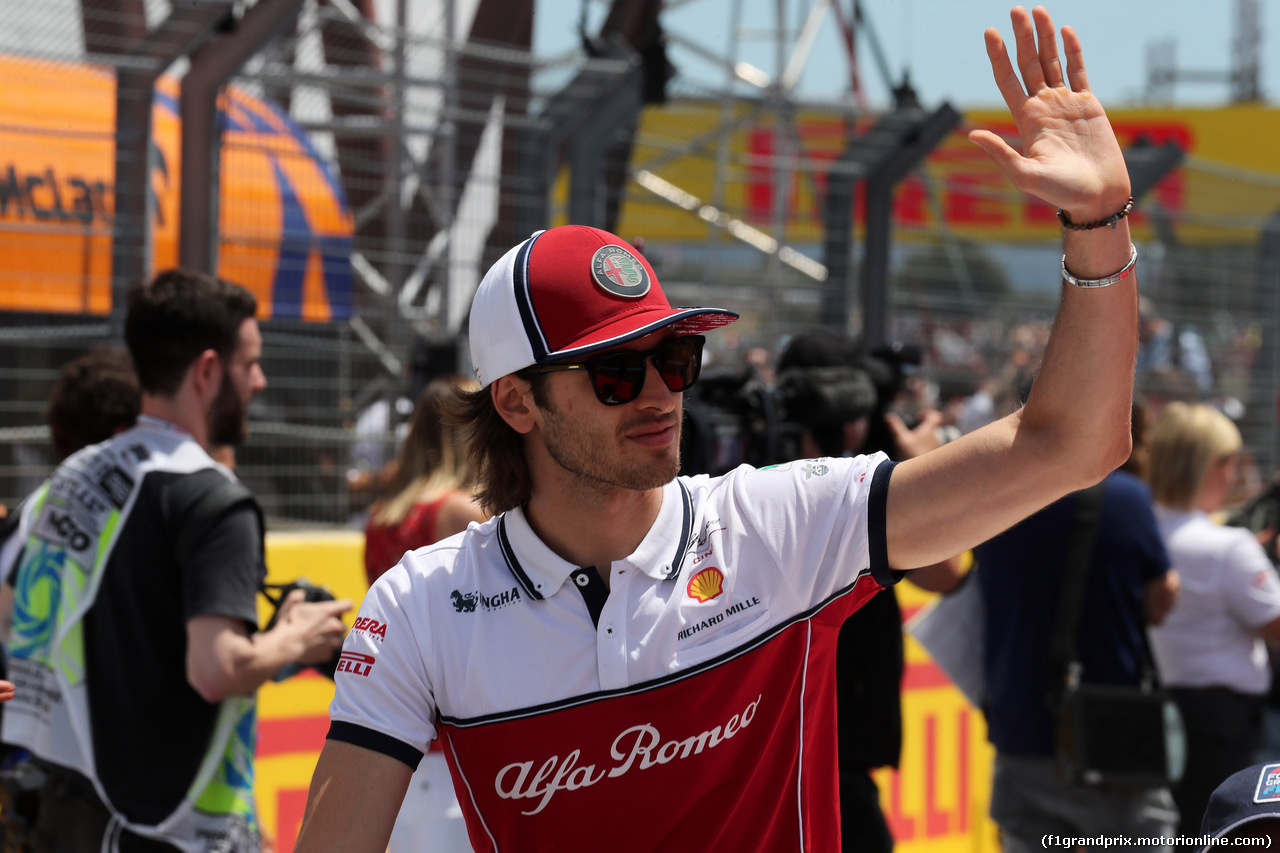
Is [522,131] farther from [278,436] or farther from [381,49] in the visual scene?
[278,436]

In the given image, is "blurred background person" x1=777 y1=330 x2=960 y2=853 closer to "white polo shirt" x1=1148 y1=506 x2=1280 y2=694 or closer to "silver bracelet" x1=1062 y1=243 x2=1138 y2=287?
"white polo shirt" x1=1148 y1=506 x2=1280 y2=694

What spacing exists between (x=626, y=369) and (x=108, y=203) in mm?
3663

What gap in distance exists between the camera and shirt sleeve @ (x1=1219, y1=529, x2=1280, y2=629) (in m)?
4.43

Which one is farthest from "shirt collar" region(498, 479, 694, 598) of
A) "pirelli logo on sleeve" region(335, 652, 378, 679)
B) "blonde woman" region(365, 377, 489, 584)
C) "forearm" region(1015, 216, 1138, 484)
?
"blonde woman" region(365, 377, 489, 584)

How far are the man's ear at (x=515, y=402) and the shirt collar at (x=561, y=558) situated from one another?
5.9 inches

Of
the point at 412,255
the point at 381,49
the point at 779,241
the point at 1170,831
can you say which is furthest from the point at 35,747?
the point at 779,241

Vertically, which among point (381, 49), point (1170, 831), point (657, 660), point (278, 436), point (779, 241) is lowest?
point (1170, 831)

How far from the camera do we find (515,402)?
6.79ft

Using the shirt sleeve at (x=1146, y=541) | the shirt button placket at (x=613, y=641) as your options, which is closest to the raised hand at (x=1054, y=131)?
the shirt button placket at (x=613, y=641)

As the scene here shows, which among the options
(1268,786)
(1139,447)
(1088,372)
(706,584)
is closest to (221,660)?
(706,584)

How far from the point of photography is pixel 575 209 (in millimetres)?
5617

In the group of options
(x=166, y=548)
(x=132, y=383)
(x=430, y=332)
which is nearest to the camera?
(x=166, y=548)

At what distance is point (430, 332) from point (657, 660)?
3894mm

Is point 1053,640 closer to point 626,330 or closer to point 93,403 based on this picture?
point 626,330
